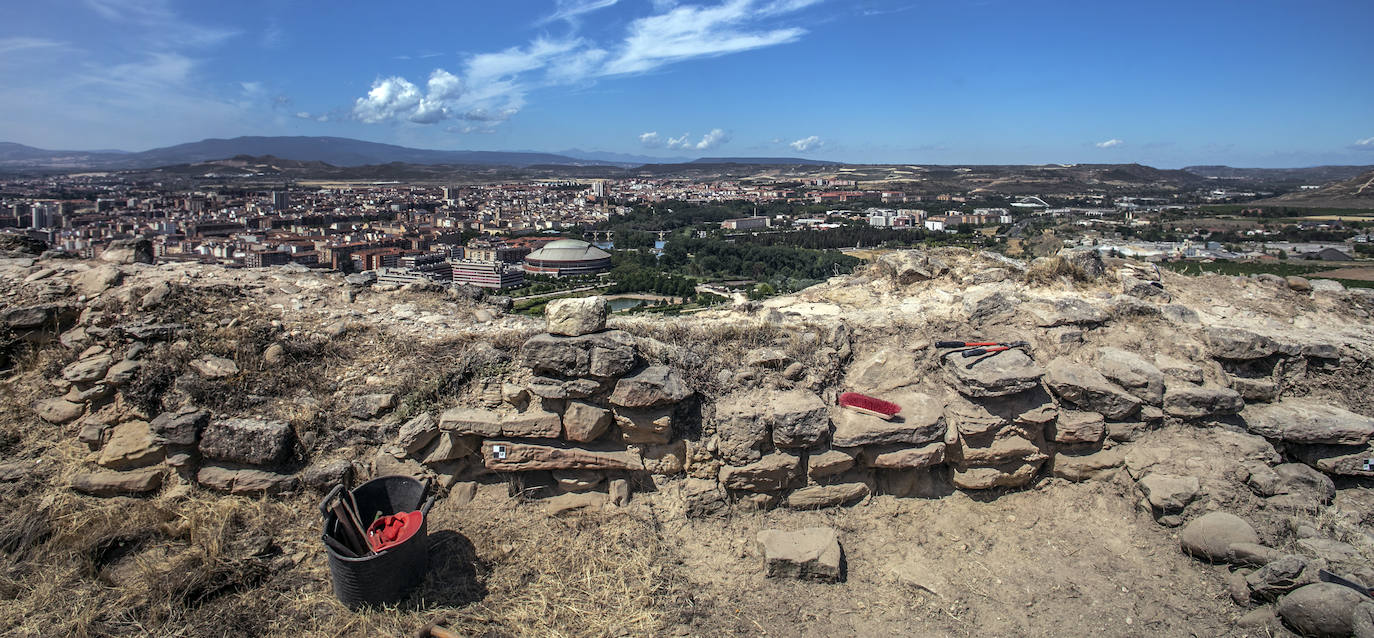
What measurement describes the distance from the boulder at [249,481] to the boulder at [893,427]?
15.4 ft

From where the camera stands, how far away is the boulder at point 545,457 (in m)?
5.54

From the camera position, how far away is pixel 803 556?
16.1 feet

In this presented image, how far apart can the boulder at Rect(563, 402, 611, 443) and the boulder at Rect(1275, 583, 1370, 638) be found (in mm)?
5020

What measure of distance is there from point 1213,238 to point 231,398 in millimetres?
38853

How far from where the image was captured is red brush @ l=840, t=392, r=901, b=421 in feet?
18.5

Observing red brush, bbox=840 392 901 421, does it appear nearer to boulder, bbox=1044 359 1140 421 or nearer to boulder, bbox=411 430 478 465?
boulder, bbox=1044 359 1140 421

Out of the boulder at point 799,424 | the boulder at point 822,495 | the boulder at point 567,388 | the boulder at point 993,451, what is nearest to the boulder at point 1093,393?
the boulder at point 993,451

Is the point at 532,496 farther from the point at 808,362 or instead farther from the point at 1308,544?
the point at 1308,544

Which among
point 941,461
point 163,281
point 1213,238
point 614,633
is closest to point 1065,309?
point 941,461

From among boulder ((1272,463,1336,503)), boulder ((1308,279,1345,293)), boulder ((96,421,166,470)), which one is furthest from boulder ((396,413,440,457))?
boulder ((1308,279,1345,293))

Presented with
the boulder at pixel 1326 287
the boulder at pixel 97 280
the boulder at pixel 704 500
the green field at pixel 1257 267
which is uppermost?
the boulder at pixel 97 280

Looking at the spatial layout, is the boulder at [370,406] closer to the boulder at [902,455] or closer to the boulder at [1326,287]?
the boulder at [902,455]

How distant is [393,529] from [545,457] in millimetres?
1270

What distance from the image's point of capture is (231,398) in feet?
19.5
